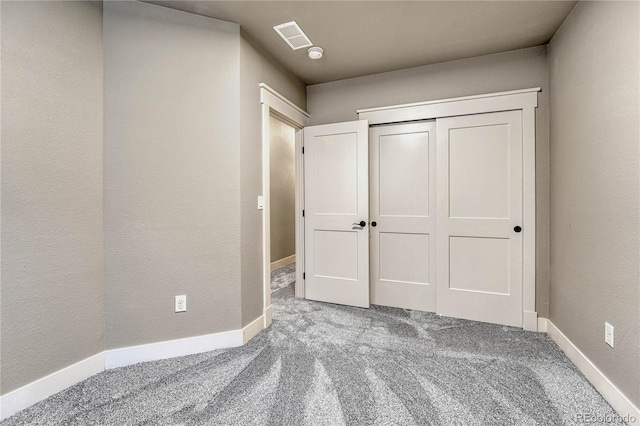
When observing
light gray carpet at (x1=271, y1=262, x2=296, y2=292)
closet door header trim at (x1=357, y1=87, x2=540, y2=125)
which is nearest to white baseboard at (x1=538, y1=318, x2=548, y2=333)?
closet door header trim at (x1=357, y1=87, x2=540, y2=125)

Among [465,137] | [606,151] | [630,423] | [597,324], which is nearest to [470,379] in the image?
[630,423]

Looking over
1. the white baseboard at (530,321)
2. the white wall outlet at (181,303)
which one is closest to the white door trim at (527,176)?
the white baseboard at (530,321)

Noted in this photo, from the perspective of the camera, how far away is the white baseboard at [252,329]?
2279mm

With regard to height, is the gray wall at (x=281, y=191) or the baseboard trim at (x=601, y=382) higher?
the gray wall at (x=281, y=191)

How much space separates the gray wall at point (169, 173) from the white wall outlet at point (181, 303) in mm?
38

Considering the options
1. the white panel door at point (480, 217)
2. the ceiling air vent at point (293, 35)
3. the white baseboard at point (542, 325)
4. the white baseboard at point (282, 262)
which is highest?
the ceiling air vent at point (293, 35)

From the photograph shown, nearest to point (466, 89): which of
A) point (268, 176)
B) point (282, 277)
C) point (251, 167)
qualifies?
point (268, 176)

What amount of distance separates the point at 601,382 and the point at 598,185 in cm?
114

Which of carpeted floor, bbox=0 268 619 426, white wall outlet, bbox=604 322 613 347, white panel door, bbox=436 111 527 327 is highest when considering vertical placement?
white panel door, bbox=436 111 527 327

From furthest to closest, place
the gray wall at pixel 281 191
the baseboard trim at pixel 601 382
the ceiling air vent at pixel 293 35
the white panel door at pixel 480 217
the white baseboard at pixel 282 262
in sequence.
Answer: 1. the gray wall at pixel 281 191
2. the white baseboard at pixel 282 262
3. the white panel door at pixel 480 217
4. the ceiling air vent at pixel 293 35
5. the baseboard trim at pixel 601 382

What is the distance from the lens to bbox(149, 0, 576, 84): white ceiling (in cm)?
203

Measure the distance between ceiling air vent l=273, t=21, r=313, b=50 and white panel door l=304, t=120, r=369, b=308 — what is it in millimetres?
875

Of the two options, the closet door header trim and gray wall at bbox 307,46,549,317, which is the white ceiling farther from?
the closet door header trim

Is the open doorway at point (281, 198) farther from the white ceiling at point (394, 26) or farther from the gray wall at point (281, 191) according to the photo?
the white ceiling at point (394, 26)
